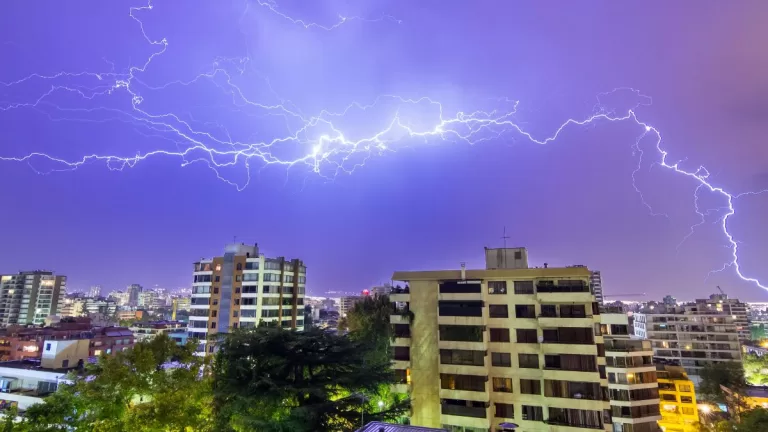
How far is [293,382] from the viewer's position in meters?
15.1

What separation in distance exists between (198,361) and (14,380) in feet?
67.7

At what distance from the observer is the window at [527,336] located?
23.8 m

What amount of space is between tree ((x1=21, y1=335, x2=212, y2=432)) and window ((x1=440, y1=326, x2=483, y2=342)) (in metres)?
14.2

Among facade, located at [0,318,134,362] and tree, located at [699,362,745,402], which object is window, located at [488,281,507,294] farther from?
facade, located at [0,318,134,362]

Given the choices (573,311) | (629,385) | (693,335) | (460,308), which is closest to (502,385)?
(460,308)

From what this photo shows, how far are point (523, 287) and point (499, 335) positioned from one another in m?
3.23

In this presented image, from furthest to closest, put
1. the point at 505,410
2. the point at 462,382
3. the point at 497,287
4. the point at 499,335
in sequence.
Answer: the point at 497,287
the point at 499,335
the point at 462,382
the point at 505,410

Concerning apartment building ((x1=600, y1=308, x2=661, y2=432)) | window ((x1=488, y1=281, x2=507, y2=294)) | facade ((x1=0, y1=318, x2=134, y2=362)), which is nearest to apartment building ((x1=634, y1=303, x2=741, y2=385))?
apartment building ((x1=600, y1=308, x2=661, y2=432))

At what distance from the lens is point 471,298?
25047 mm

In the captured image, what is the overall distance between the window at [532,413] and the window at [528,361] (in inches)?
85.7

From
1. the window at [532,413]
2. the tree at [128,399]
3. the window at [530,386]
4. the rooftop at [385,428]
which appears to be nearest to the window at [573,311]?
the window at [530,386]

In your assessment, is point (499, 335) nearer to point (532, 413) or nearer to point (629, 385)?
point (532, 413)

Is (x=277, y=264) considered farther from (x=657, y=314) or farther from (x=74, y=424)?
(x=657, y=314)

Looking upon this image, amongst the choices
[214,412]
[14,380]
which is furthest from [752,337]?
[14,380]
